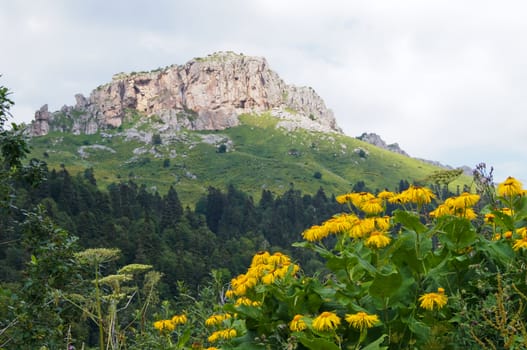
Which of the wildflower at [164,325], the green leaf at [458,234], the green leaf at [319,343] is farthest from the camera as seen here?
the wildflower at [164,325]

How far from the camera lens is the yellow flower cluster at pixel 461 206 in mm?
5438

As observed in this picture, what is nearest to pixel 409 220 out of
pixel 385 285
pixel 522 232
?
pixel 385 285

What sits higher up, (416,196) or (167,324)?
(416,196)

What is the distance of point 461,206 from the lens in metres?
5.46

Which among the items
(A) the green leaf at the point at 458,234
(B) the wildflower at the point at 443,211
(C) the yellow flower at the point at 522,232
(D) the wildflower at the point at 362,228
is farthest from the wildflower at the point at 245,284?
(C) the yellow flower at the point at 522,232

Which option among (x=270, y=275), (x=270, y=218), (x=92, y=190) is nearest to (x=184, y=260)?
(x=92, y=190)

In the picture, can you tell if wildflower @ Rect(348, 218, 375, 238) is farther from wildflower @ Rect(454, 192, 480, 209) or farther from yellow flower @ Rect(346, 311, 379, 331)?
yellow flower @ Rect(346, 311, 379, 331)

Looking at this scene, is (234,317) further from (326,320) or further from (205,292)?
(205,292)

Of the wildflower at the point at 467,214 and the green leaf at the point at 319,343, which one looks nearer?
the green leaf at the point at 319,343

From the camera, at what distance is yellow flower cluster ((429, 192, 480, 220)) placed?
5.44 meters

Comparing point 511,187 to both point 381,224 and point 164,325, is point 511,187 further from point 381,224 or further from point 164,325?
point 164,325

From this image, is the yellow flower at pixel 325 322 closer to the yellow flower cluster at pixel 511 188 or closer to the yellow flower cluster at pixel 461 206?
the yellow flower cluster at pixel 461 206

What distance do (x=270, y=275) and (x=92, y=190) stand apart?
119 metres

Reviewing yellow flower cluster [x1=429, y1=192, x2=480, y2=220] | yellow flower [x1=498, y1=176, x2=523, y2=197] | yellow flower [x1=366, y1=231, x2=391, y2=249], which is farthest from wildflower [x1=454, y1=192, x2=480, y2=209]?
yellow flower [x1=366, y1=231, x2=391, y2=249]
